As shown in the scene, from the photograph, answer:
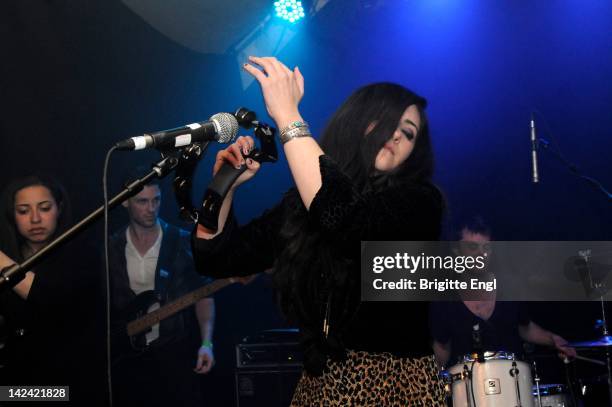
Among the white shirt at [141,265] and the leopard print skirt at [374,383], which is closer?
the leopard print skirt at [374,383]

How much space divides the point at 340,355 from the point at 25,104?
3.17 meters

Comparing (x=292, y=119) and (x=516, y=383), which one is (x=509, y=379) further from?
(x=292, y=119)

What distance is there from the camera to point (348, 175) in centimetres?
159

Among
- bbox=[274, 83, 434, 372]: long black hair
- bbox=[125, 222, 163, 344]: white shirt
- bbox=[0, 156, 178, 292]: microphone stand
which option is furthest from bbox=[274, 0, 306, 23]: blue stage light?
bbox=[0, 156, 178, 292]: microphone stand

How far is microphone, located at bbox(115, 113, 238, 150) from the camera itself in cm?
140

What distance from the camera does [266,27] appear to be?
4457 mm

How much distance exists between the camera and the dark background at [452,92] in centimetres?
427

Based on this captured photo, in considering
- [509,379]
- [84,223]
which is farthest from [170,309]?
[84,223]

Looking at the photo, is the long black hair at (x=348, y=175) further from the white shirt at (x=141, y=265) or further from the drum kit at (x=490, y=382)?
the white shirt at (x=141, y=265)

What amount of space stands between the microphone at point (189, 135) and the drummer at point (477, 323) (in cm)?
276

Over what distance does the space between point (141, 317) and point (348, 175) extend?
2553 mm

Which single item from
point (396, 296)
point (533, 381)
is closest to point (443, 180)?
point (533, 381)

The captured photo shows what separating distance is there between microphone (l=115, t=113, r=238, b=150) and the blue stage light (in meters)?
3.04

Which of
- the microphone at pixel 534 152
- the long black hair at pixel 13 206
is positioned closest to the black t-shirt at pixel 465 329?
the microphone at pixel 534 152
